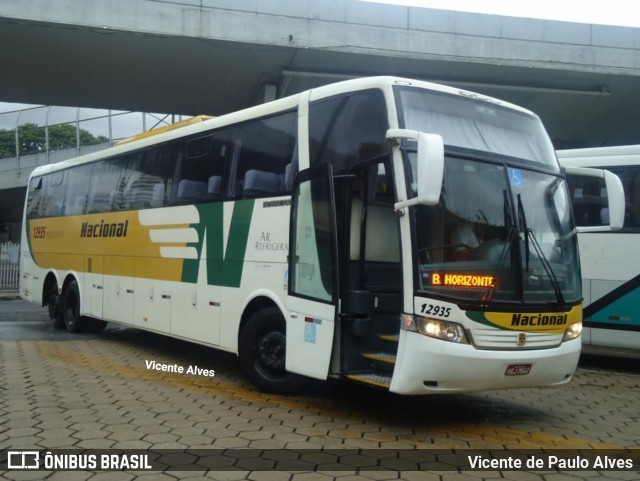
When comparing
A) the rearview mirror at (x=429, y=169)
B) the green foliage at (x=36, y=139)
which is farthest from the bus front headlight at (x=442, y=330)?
the green foliage at (x=36, y=139)

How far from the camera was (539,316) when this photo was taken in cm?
604

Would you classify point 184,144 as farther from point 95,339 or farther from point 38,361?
point 95,339

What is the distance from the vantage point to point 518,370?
19.4 feet

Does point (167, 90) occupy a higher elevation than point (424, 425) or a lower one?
higher

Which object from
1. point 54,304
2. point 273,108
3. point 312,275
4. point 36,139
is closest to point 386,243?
point 312,275

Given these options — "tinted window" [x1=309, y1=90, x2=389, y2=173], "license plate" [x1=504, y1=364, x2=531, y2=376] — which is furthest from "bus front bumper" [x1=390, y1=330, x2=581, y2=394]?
"tinted window" [x1=309, y1=90, x2=389, y2=173]

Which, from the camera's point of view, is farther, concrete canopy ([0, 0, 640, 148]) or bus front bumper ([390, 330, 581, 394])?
concrete canopy ([0, 0, 640, 148])

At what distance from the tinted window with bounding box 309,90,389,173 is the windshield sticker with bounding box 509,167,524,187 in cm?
124

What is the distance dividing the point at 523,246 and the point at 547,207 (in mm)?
673

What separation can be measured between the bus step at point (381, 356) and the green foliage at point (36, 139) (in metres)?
25.1


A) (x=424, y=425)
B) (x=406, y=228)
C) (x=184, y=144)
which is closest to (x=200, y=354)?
(x=184, y=144)

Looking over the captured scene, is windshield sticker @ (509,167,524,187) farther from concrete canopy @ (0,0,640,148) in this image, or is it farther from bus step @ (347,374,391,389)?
concrete canopy @ (0,0,640,148)

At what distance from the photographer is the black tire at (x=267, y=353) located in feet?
24.2

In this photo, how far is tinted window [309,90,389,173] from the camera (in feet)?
20.6
